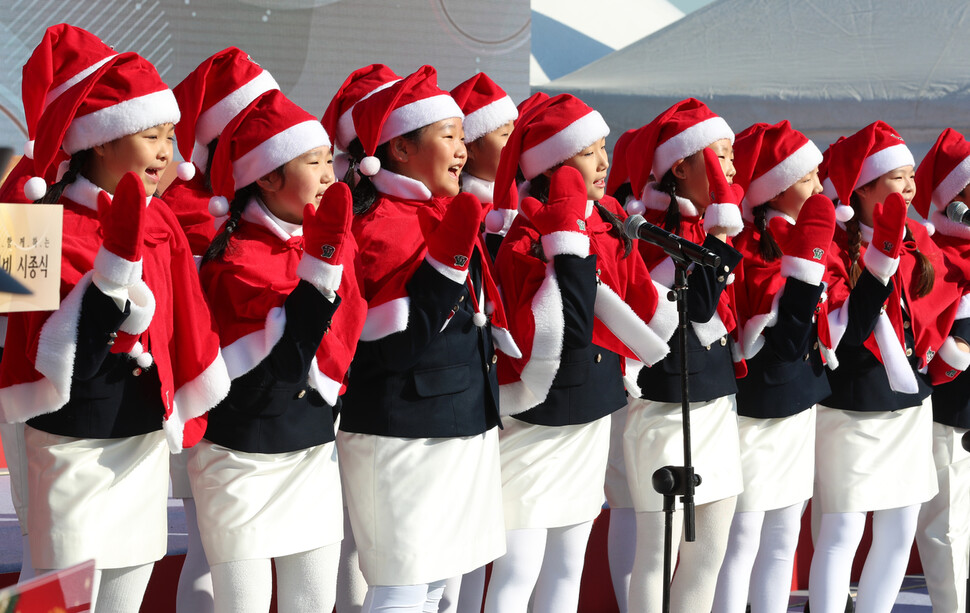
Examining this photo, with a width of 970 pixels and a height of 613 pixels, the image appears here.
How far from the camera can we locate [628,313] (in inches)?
102

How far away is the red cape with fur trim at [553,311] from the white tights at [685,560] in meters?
0.46

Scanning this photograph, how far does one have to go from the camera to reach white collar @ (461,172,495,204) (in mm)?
2908

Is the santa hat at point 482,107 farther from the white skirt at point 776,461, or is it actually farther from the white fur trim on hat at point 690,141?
the white skirt at point 776,461

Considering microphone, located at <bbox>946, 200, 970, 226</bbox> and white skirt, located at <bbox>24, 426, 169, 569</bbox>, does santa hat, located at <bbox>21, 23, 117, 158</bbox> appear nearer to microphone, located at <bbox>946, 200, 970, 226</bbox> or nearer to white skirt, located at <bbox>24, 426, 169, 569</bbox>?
white skirt, located at <bbox>24, 426, 169, 569</bbox>

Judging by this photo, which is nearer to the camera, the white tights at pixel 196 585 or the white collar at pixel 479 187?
the white tights at pixel 196 585

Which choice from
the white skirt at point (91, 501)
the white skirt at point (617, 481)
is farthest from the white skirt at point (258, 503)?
the white skirt at point (617, 481)

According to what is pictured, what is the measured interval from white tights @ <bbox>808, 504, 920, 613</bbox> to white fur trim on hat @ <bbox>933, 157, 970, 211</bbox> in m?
0.94

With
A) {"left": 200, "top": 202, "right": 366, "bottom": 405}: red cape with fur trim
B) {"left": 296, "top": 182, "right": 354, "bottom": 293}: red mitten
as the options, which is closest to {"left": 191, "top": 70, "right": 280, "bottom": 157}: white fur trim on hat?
{"left": 200, "top": 202, "right": 366, "bottom": 405}: red cape with fur trim

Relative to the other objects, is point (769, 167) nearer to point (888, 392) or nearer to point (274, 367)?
point (888, 392)

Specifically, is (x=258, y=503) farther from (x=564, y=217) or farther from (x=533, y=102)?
(x=533, y=102)

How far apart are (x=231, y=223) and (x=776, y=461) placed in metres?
1.59

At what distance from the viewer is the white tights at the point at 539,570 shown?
101 inches

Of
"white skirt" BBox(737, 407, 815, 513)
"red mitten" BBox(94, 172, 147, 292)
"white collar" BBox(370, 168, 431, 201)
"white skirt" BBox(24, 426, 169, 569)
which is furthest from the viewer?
"white skirt" BBox(737, 407, 815, 513)

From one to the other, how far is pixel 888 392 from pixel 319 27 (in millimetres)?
2639
